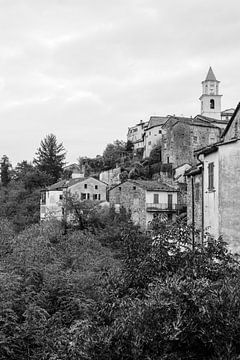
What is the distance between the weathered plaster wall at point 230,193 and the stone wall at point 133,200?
34.0 metres

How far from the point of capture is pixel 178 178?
6297cm

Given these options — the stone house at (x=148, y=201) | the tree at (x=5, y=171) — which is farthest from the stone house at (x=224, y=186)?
the tree at (x=5, y=171)

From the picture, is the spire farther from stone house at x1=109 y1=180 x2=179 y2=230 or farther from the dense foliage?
the dense foliage

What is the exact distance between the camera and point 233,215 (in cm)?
1800

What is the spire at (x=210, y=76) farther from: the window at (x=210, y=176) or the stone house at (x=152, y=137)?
the window at (x=210, y=176)

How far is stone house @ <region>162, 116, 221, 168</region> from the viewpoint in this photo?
234ft

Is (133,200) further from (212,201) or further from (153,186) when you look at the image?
(212,201)

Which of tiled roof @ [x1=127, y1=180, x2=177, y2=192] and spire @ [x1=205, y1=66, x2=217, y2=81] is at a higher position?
spire @ [x1=205, y1=66, x2=217, y2=81]

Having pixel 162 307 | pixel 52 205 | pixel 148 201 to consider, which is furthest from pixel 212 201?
pixel 52 205

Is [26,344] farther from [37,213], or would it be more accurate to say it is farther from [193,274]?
[37,213]

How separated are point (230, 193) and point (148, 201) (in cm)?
3474

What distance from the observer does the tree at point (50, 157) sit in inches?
3467

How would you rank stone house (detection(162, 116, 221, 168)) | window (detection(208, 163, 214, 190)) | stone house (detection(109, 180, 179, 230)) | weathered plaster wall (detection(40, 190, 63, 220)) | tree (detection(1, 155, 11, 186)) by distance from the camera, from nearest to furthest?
window (detection(208, 163, 214, 190))
stone house (detection(109, 180, 179, 230))
weathered plaster wall (detection(40, 190, 63, 220))
stone house (detection(162, 116, 221, 168))
tree (detection(1, 155, 11, 186))

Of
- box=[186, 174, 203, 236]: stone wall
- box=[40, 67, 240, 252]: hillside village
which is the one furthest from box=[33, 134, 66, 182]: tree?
box=[186, 174, 203, 236]: stone wall
